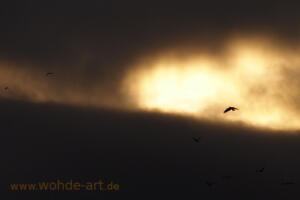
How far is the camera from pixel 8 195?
198125mm
